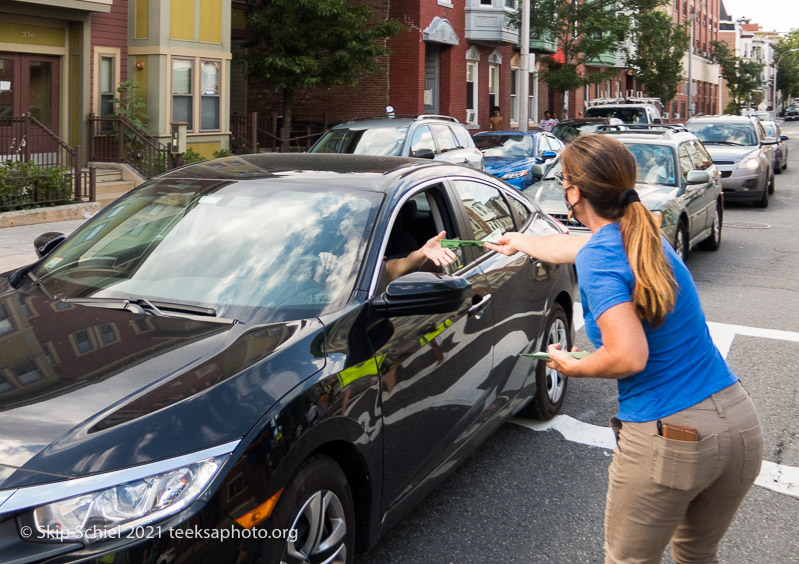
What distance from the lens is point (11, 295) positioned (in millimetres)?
4039

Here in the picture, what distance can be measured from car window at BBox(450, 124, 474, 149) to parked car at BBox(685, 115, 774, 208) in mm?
6530

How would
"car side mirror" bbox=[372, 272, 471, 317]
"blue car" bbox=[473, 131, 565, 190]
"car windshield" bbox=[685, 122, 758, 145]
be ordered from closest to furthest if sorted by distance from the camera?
1. "car side mirror" bbox=[372, 272, 471, 317]
2. "blue car" bbox=[473, 131, 565, 190]
3. "car windshield" bbox=[685, 122, 758, 145]

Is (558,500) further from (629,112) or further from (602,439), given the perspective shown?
(629,112)

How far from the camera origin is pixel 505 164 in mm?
17750

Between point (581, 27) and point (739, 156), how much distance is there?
12.2 m

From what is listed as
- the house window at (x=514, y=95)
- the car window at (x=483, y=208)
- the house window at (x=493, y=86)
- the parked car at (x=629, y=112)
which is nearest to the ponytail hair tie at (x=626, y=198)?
the car window at (x=483, y=208)

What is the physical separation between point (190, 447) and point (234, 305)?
1041 mm

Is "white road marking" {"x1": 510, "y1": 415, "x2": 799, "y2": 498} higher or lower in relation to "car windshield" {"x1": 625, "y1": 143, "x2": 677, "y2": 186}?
lower

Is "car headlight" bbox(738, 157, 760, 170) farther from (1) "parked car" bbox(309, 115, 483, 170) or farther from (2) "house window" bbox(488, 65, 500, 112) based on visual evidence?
(2) "house window" bbox(488, 65, 500, 112)

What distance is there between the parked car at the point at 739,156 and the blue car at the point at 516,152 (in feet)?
12.2

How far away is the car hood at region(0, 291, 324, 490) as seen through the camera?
2590 mm

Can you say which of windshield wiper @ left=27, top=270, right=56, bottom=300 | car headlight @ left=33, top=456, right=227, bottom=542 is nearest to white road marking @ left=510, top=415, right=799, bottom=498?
windshield wiper @ left=27, top=270, right=56, bottom=300

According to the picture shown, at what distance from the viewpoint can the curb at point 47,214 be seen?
44.4 feet

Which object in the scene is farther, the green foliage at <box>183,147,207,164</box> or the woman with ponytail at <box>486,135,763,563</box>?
the green foliage at <box>183,147,207,164</box>
